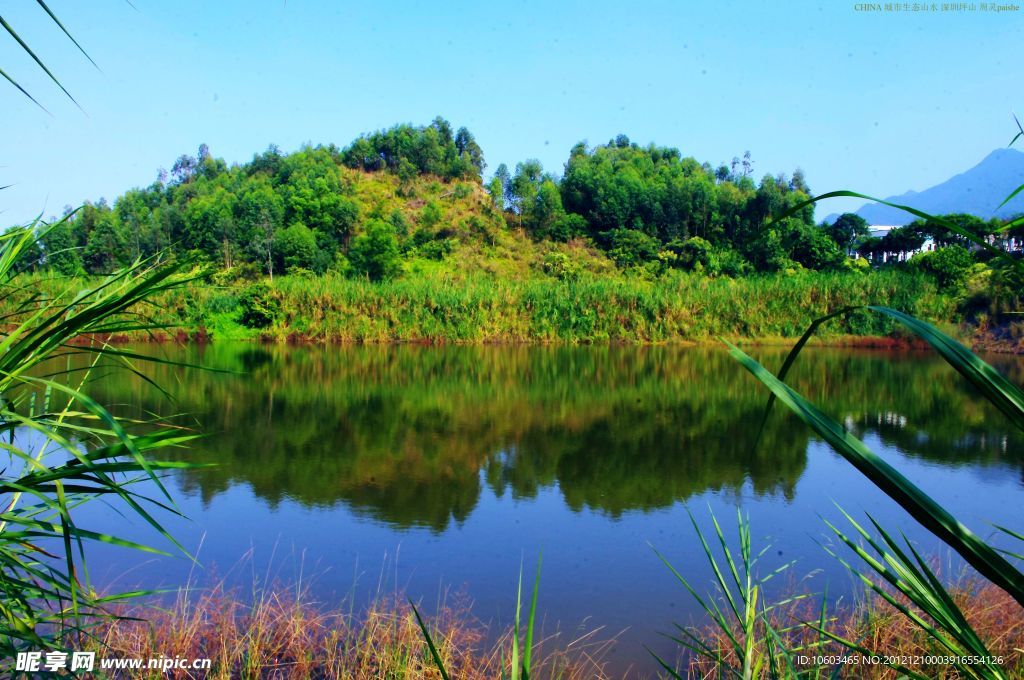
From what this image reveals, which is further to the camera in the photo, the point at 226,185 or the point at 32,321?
the point at 226,185

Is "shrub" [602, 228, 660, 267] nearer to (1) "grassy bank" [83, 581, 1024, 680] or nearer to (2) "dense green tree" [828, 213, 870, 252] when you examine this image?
(2) "dense green tree" [828, 213, 870, 252]

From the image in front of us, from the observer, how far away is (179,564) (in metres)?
3.58

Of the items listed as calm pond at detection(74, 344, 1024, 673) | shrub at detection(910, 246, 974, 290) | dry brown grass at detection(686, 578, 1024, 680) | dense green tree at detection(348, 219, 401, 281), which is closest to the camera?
dry brown grass at detection(686, 578, 1024, 680)

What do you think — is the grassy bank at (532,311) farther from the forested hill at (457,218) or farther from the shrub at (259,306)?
the forested hill at (457,218)

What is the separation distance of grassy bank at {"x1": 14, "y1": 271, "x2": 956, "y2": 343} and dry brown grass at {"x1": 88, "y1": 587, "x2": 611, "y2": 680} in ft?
45.4

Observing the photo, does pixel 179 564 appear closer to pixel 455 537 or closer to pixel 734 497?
pixel 455 537

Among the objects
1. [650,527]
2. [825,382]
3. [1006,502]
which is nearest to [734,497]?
[650,527]

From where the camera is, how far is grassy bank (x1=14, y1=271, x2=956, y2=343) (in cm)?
1642

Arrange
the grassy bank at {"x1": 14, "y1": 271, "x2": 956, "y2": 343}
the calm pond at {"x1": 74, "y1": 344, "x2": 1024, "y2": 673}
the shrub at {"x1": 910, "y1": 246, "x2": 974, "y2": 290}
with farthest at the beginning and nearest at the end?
the grassy bank at {"x1": 14, "y1": 271, "x2": 956, "y2": 343}, the shrub at {"x1": 910, "y1": 246, "x2": 974, "y2": 290}, the calm pond at {"x1": 74, "y1": 344, "x2": 1024, "y2": 673}

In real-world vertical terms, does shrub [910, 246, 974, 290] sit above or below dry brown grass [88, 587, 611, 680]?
above

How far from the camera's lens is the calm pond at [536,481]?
11.4 feet

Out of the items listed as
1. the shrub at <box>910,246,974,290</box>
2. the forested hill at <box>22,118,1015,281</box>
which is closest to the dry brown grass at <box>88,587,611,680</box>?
the shrub at <box>910,246,974,290</box>

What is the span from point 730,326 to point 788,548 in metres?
13.1

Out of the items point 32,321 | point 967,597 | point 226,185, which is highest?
point 226,185
